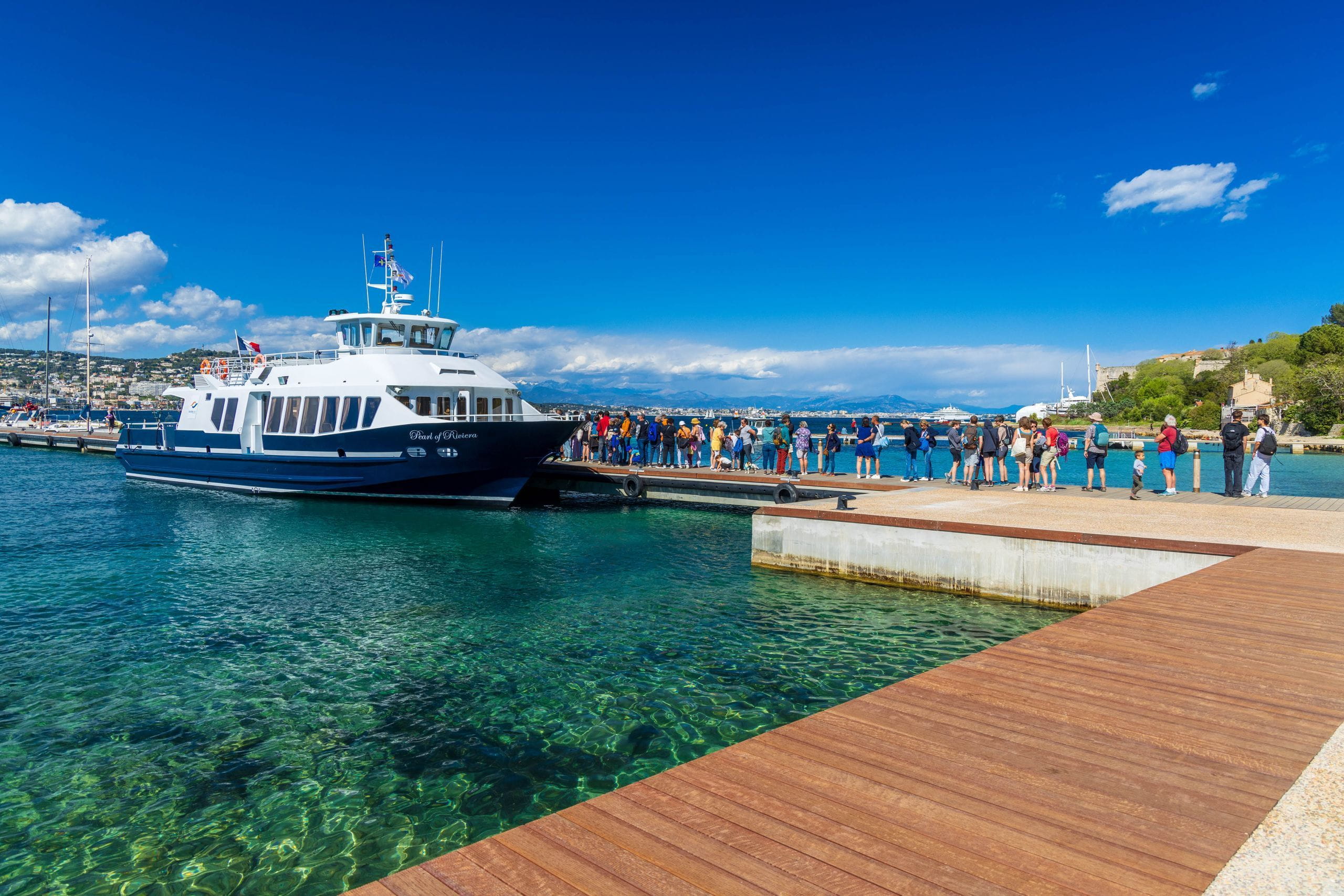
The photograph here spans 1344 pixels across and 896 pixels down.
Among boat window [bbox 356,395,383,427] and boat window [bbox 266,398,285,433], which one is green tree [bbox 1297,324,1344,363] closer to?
boat window [bbox 356,395,383,427]

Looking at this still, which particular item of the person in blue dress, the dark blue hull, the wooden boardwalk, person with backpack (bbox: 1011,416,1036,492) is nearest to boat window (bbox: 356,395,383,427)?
the dark blue hull

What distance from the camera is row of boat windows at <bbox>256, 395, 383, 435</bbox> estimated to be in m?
22.0

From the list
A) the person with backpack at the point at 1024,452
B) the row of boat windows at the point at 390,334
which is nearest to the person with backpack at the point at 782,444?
the person with backpack at the point at 1024,452

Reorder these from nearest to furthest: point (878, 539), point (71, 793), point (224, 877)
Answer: point (224, 877) < point (71, 793) < point (878, 539)

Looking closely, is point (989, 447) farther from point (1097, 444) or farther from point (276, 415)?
point (276, 415)

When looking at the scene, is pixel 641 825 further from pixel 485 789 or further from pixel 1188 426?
pixel 1188 426

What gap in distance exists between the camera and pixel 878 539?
41.4 feet

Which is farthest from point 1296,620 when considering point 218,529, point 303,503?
point 303,503

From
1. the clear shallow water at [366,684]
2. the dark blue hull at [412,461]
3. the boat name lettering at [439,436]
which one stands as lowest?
the clear shallow water at [366,684]

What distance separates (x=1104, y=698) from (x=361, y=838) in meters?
5.06

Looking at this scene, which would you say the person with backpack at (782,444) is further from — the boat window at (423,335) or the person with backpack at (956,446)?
the boat window at (423,335)

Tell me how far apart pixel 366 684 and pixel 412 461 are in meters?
14.2

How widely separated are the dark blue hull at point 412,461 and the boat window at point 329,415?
0.34 m

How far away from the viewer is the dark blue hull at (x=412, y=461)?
2106cm
